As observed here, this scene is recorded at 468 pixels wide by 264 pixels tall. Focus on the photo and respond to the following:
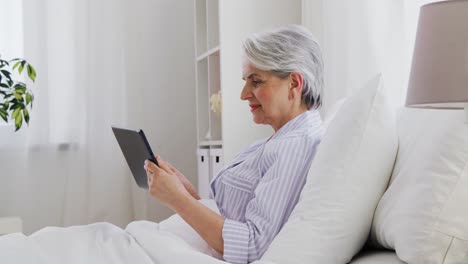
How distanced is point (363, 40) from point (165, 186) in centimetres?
126

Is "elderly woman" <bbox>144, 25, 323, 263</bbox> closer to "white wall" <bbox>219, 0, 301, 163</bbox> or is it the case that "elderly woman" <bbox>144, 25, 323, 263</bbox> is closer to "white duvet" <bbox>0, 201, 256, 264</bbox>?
"white duvet" <bbox>0, 201, 256, 264</bbox>

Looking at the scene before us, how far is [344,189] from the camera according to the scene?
1.17 meters

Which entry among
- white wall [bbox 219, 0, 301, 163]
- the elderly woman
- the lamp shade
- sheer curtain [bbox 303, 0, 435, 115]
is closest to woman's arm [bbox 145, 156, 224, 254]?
the elderly woman

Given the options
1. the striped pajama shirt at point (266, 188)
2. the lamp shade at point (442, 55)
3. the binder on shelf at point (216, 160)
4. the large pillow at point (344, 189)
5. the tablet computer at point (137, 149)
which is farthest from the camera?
the binder on shelf at point (216, 160)

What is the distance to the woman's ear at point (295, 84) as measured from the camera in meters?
1.55

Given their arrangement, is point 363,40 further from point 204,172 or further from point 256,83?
point 204,172

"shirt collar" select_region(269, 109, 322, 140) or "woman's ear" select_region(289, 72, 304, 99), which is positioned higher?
"woman's ear" select_region(289, 72, 304, 99)

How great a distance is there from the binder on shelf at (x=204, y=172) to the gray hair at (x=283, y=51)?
1598mm

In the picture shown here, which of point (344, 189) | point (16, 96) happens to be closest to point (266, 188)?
point (344, 189)

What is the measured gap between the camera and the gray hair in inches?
60.4

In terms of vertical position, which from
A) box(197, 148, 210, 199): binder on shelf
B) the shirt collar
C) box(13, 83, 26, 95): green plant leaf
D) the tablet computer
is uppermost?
box(13, 83, 26, 95): green plant leaf

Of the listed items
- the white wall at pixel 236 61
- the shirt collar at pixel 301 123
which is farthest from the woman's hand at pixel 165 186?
the white wall at pixel 236 61

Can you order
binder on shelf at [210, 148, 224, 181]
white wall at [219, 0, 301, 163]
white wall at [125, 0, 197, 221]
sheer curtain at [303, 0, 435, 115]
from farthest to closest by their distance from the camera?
white wall at [125, 0, 197, 221] < binder on shelf at [210, 148, 224, 181] < white wall at [219, 0, 301, 163] < sheer curtain at [303, 0, 435, 115]

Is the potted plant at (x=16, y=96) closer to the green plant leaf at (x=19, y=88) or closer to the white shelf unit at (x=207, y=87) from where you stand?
the green plant leaf at (x=19, y=88)
